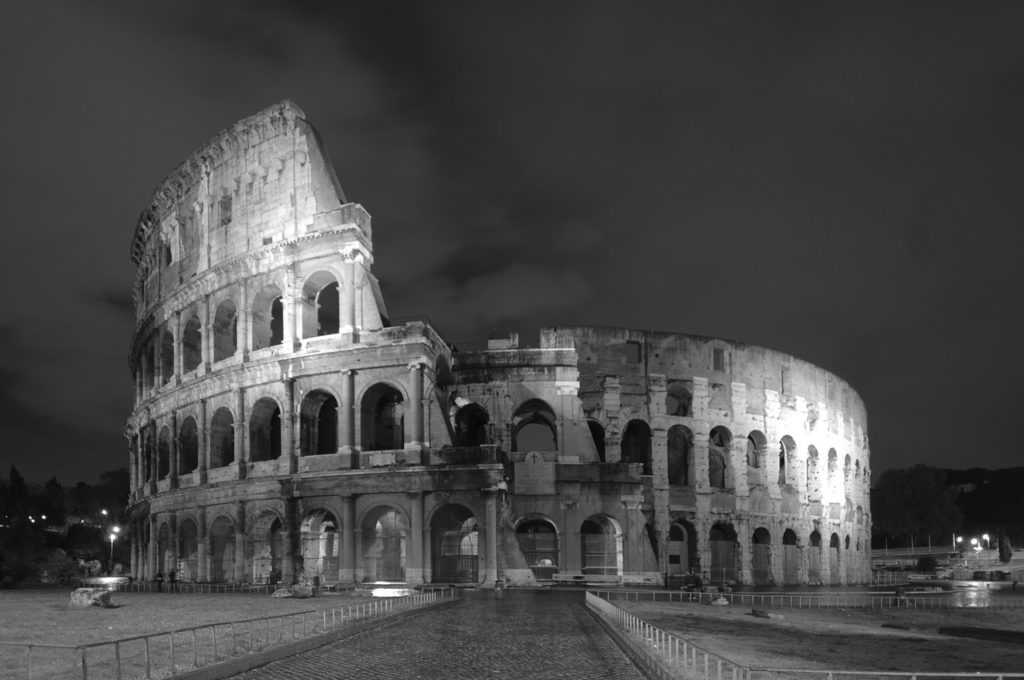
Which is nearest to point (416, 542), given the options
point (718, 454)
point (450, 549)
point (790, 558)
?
point (450, 549)

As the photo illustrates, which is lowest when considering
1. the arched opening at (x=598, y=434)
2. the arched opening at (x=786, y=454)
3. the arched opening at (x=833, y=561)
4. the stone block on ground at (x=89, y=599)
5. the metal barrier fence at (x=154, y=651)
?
the arched opening at (x=833, y=561)

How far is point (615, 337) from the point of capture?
4497 cm

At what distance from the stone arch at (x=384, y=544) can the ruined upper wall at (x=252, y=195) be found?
988cm

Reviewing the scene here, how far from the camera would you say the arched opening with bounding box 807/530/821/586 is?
50750 millimetres

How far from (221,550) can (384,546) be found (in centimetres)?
664

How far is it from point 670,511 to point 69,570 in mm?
32293

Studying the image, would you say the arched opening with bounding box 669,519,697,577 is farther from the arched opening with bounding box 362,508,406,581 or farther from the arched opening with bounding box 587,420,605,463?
the arched opening with bounding box 362,508,406,581

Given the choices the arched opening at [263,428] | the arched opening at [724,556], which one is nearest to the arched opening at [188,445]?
the arched opening at [263,428]

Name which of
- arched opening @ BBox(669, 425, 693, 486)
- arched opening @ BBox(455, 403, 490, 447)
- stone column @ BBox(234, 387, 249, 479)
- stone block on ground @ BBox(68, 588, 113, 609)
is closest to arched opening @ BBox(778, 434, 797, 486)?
arched opening @ BBox(669, 425, 693, 486)

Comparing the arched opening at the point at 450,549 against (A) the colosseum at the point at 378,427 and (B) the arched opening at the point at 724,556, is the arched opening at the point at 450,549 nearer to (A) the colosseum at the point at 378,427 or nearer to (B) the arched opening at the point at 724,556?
(A) the colosseum at the point at 378,427

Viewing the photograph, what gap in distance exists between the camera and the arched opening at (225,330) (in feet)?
136

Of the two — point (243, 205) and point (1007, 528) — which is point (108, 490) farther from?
point (1007, 528)

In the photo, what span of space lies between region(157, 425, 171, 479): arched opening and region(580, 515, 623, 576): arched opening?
18.1 metres

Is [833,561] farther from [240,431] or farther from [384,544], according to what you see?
[240,431]
